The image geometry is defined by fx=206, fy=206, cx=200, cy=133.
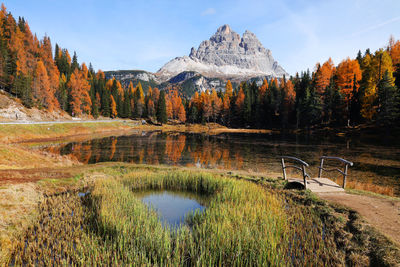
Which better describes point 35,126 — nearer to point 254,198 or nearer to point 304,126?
point 254,198

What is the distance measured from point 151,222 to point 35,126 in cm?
5239

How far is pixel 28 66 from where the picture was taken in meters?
73.3

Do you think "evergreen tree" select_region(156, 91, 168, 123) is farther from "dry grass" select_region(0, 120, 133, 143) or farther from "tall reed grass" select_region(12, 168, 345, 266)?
"tall reed grass" select_region(12, 168, 345, 266)

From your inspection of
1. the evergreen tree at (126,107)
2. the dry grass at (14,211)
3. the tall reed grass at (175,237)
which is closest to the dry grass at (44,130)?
the dry grass at (14,211)

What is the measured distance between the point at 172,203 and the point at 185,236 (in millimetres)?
5060

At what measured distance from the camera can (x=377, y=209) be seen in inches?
359

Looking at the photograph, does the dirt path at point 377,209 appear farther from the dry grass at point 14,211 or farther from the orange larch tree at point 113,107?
the orange larch tree at point 113,107

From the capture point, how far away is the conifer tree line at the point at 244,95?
53.1 metres

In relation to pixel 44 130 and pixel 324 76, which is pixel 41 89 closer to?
pixel 44 130

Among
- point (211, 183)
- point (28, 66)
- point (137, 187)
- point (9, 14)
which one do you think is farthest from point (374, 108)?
point (9, 14)

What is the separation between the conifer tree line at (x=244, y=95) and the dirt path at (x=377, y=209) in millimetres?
47634

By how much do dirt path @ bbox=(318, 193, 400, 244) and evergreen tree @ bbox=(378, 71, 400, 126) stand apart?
4723 centimetres

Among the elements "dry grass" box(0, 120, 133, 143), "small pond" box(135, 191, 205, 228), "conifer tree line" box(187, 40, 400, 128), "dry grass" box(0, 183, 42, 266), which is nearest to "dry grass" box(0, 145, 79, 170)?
"dry grass" box(0, 183, 42, 266)

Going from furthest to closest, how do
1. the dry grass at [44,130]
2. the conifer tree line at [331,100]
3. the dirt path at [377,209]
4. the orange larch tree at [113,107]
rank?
the orange larch tree at [113,107]
the conifer tree line at [331,100]
the dry grass at [44,130]
the dirt path at [377,209]
